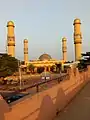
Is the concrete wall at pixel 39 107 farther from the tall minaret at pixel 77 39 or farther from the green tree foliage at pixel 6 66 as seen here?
the tall minaret at pixel 77 39

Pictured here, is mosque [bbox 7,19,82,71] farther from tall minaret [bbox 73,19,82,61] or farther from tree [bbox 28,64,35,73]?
tree [bbox 28,64,35,73]

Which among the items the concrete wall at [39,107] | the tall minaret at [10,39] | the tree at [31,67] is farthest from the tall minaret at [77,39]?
the concrete wall at [39,107]

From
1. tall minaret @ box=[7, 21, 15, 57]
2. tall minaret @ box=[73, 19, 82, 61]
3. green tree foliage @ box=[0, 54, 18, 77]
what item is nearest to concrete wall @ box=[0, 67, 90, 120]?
green tree foliage @ box=[0, 54, 18, 77]

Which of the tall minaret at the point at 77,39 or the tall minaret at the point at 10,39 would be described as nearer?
the tall minaret at the point at 77,39

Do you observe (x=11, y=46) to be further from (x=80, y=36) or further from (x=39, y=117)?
(x=39, y=117)

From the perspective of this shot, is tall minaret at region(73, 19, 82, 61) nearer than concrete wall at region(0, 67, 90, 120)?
No

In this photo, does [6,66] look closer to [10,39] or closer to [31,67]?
[10,39]

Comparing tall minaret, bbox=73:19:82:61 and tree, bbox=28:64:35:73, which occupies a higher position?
tall minaret, bbox=73:19:82:61

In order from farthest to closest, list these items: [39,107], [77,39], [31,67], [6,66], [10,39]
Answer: [31,67]
[10,39]
[77,39]
[6,66]
[39,107]

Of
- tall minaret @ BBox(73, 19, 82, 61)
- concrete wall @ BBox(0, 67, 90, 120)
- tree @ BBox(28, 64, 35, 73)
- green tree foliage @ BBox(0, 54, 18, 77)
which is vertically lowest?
tree @ BBox(28, 64, 35, 73)

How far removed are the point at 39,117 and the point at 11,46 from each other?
5459 inches

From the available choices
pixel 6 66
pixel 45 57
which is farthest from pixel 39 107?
pixel 45 57

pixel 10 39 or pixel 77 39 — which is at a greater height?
pixel 10 39

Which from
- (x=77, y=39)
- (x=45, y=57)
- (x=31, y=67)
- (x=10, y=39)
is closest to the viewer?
(x=77, y=39)
